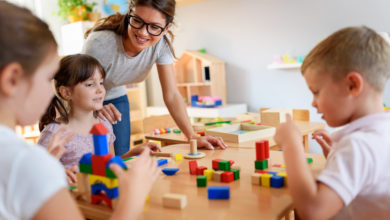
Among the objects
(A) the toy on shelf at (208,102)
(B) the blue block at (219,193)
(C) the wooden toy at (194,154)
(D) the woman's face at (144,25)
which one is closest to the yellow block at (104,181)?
(B) the blue block at (219,193)

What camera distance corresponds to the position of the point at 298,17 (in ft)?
12.0

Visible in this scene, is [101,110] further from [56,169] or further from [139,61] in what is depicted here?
[56,169]

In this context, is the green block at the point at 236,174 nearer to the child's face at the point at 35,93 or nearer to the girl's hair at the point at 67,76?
the child's face at the point at 35,93

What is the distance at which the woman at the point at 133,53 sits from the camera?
1.67 metres

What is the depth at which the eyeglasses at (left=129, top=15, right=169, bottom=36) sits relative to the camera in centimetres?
166

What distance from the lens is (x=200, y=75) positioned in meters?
4.43

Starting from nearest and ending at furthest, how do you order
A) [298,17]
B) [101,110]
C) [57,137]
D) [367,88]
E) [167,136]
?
[367,88] < [57,137] < [101,110] < [167,136] < [298,17]

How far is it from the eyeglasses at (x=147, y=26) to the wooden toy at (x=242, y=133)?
0.65 m

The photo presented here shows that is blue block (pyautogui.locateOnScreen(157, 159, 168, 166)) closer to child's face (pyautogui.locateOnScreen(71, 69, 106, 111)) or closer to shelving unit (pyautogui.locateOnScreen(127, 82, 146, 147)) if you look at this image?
child's face (pyautogui.locateOnScreen(71, 69, 106, 111))

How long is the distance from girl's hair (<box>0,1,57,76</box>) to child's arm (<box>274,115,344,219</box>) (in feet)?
2.17

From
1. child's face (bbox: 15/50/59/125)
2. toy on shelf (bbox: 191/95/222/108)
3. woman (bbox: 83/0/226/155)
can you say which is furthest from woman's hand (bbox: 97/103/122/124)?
toy on shelf (bbox: 191/95/222/108)

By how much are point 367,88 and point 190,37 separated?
3.83m

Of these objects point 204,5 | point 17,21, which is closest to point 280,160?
point 17,21

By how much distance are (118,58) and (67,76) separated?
1.03 ft
